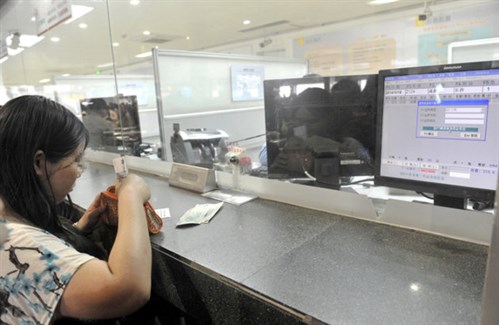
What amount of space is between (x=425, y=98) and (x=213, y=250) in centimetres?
66

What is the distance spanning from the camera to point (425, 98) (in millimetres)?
872

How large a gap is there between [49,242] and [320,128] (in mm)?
927

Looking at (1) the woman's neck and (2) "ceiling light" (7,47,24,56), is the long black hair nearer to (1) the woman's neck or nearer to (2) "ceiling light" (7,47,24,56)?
(1) the woman's neck

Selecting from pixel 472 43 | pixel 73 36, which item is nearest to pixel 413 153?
pixel 472 43

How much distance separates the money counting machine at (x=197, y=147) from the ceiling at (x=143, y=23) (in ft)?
4.09

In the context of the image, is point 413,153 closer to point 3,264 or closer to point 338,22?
point 3,264

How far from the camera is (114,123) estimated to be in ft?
7.48

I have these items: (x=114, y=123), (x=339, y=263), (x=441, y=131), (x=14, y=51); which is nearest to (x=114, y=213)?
(x=339, y=263)

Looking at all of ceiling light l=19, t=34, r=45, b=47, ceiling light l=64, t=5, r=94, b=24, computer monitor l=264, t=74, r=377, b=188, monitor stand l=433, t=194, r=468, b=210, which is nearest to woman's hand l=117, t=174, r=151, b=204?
computer monitor l=264, t=74, r=377, b=188

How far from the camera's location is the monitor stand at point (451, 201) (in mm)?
903

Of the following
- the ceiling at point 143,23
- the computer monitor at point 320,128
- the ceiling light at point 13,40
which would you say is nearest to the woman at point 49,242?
the computer monitor at point 320,128

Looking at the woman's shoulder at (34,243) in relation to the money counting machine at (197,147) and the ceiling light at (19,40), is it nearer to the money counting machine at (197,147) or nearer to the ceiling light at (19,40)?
the money counting machine at (197,147)

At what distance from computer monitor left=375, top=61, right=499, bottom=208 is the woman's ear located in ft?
2.75

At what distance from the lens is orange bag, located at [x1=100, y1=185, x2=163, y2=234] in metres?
1.00
